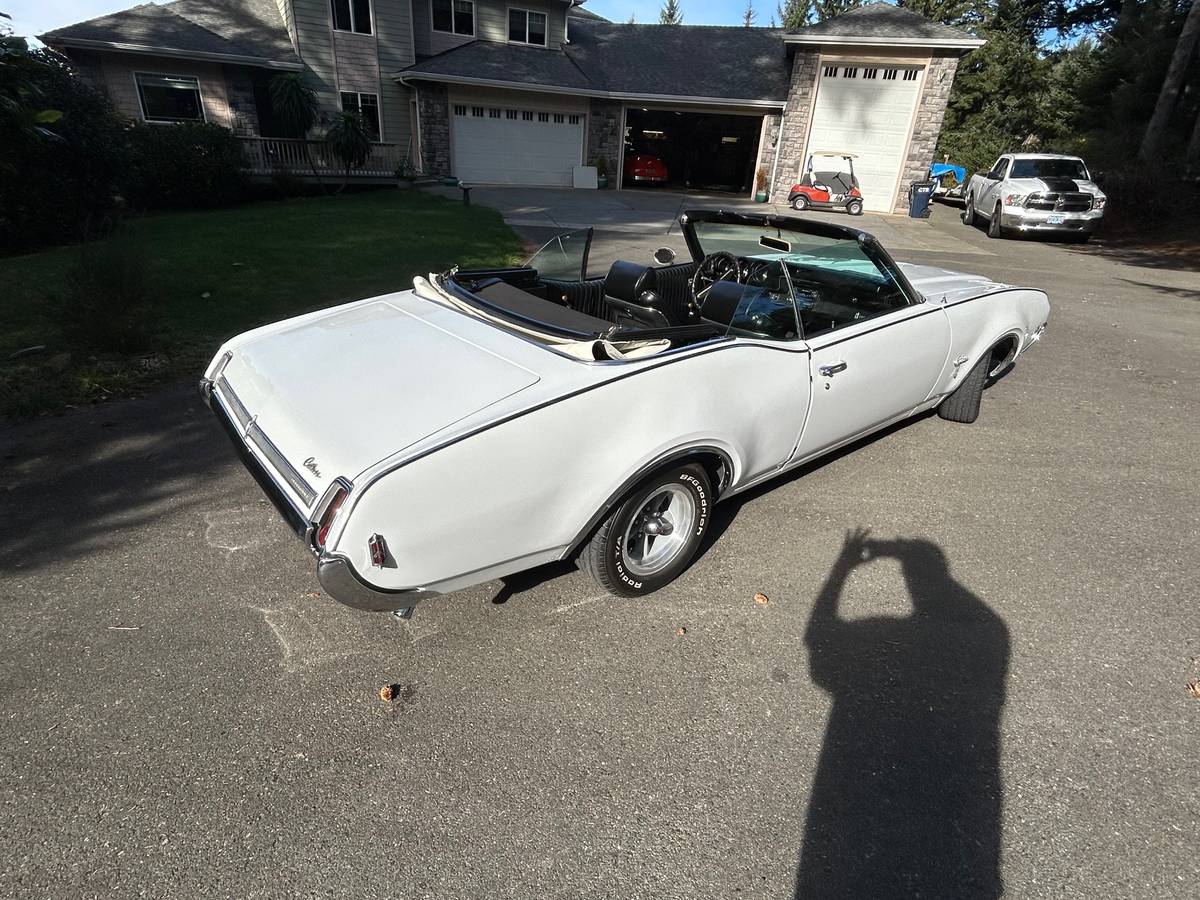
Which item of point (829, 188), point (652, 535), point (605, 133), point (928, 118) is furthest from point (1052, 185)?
point (652, 535)

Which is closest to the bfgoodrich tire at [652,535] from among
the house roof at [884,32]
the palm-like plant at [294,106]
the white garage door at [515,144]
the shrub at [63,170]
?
the shrub at [63,170]

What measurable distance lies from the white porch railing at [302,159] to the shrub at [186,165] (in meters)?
0.98

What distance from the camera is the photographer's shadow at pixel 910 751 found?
191 centimetres

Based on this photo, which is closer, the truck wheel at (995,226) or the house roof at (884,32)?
the truck wheel at (995,226)

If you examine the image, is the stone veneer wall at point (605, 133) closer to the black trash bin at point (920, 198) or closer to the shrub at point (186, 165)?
the black trash bin at point (920, 198)

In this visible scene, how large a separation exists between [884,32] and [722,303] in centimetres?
2069

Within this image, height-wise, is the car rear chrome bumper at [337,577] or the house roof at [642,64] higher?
the house roof at [642,64]

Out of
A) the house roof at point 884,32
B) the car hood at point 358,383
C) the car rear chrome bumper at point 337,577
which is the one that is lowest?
the car rear chrome bumper at point 337,577

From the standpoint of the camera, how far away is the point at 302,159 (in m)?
18.8

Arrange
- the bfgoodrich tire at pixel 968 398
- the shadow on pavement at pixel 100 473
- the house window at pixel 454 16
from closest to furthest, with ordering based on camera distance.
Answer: the shadow on pavement at pixel 100 473 < the bfgoodrich tire at pixel 968 398 < the house window at pixel 454 16

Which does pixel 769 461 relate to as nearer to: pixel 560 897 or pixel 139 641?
pixel 560 897

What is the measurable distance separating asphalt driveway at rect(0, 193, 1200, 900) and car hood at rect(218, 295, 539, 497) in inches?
33.2

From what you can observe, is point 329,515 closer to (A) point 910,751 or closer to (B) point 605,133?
(A) point 910,751

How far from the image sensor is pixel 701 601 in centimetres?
301
